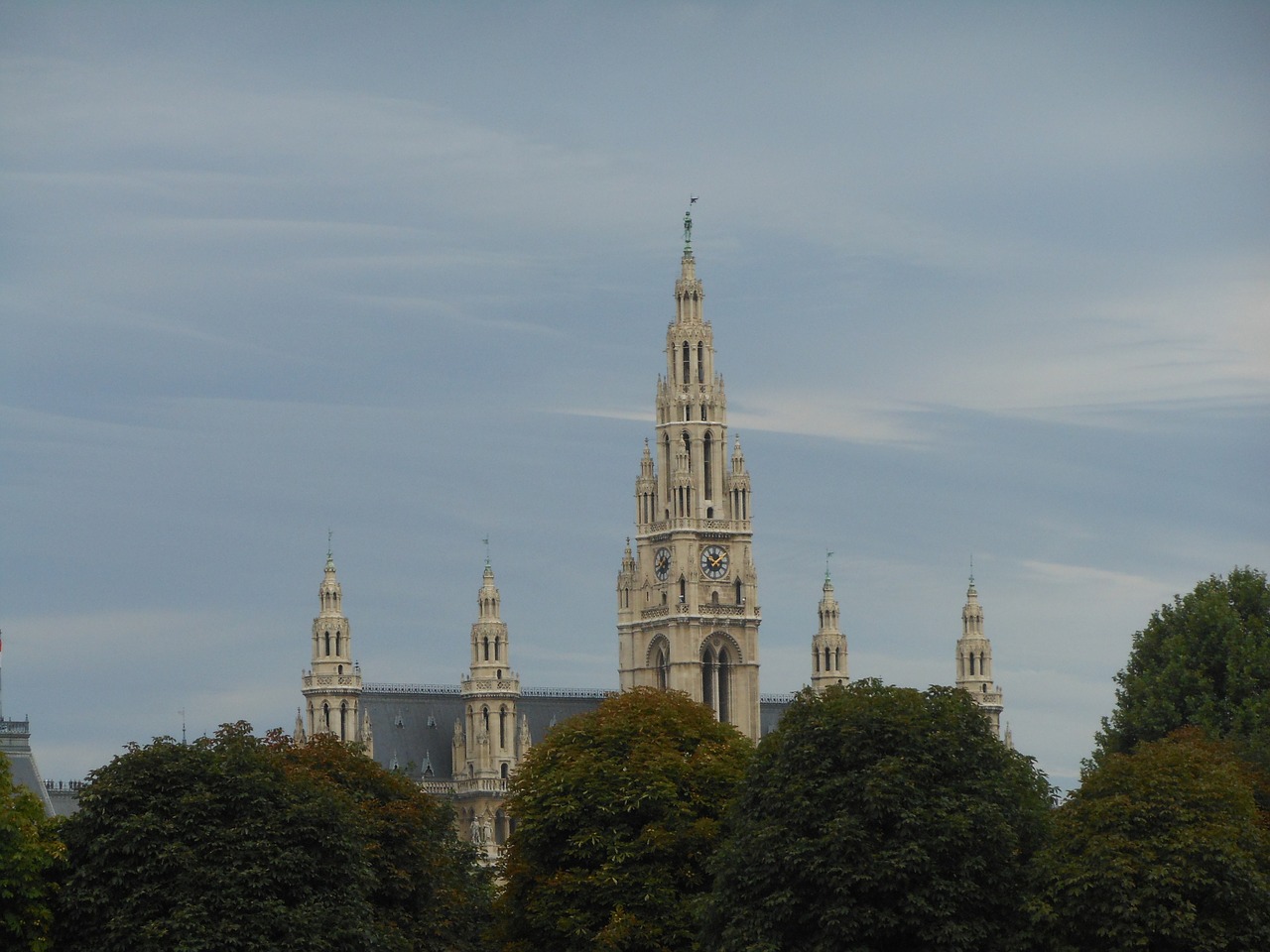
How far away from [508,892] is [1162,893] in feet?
110

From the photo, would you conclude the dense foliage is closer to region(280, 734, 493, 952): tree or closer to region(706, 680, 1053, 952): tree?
region(280, 734, 493, 952): tree

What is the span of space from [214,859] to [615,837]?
852 inches

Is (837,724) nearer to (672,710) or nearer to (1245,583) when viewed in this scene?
(672,710)

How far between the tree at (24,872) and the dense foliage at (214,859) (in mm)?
1103

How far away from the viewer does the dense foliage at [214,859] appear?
101188 mm

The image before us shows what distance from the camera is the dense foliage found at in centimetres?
10119

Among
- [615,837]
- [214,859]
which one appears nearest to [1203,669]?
[615,837]

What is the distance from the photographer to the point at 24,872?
9888cm

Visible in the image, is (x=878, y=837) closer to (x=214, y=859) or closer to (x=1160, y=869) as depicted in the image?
(x=1160, y=869)

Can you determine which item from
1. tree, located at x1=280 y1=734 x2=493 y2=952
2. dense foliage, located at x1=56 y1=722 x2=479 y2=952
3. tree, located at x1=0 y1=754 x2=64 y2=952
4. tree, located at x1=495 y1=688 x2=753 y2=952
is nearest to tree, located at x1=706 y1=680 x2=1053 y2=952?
tree, located at x1=495 y1=688 x2=753 y2=952

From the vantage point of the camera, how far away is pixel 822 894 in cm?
10388

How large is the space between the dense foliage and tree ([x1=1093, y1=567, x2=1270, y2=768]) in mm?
42437

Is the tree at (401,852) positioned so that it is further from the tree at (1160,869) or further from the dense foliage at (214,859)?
the tree at (1160,869)

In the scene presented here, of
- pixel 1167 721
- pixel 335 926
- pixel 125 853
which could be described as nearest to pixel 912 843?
pixel 335 926
